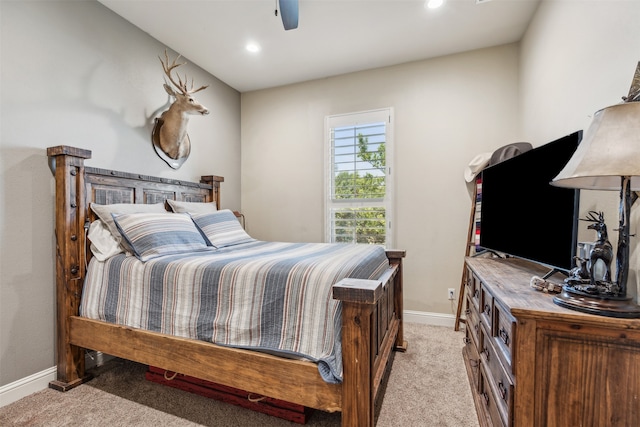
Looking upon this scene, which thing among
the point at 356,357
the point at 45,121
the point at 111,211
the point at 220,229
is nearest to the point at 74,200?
the point at 111,211

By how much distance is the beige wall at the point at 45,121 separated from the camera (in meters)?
1.83

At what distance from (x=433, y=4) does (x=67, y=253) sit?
3.26 m

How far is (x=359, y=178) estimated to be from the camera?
343 cm

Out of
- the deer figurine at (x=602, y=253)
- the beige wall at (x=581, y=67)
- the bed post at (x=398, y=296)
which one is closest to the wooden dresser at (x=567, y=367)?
the deer figurine at (x=602, y=253)

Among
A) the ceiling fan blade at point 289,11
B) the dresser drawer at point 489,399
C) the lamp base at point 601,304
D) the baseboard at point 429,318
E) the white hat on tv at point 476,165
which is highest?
the ceiling fan blade at point 289,11

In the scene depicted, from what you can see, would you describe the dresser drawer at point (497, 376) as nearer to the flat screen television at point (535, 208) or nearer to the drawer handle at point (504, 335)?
the drawer handle at point (504, 335)

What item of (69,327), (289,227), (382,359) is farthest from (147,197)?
(382,359)

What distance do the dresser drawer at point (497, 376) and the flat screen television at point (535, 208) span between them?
0.48m

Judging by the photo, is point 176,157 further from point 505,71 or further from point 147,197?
point 505,71

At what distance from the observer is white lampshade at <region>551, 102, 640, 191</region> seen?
85 cm

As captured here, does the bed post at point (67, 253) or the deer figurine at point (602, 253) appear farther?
the bed post at point (67, 253)

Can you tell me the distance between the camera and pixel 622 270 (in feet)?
3.21

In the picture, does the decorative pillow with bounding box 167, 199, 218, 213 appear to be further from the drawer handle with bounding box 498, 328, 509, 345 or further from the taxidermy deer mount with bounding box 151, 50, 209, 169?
the drawer handle with bounding box 498, 328, 509, 345

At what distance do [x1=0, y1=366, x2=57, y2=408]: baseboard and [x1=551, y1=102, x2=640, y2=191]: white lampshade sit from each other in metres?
3.06
